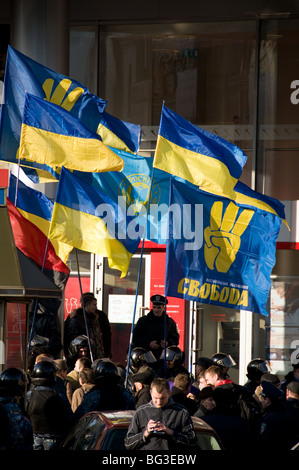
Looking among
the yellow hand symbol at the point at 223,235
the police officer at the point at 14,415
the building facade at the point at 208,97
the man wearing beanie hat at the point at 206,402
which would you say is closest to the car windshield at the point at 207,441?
the police officer at the point at 14,415

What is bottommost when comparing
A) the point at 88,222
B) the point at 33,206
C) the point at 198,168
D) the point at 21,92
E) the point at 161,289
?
the point at 161,289

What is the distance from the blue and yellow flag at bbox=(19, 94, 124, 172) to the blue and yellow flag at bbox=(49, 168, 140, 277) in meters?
0.26

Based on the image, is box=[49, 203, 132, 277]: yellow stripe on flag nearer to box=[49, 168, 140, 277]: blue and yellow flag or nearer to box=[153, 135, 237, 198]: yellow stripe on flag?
box=[49, 168, 140, 277]: blue and yellow flag

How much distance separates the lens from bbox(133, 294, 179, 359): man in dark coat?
44.5 feet

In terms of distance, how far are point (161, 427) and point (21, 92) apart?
6282 mm

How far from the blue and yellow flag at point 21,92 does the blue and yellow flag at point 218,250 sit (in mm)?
2028

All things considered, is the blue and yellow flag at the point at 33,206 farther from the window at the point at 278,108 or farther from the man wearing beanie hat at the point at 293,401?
the window at the point at 278,108

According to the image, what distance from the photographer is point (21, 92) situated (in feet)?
39.0

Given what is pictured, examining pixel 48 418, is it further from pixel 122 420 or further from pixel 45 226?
pixel 45 226

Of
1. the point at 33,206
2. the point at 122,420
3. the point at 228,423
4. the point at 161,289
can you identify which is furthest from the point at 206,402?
the point at 161,289

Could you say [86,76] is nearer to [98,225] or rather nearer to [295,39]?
[295,39]

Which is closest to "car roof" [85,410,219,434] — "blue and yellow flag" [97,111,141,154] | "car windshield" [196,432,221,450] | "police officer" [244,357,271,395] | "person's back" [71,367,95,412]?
"car windshield" [196,432,221,450]

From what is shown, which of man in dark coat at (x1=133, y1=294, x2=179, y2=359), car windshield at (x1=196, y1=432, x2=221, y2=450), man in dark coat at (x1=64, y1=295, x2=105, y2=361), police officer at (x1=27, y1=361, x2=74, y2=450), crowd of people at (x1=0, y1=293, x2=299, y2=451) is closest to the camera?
crowd of people at (x1=0, y1=293, x2=299, y2=451)

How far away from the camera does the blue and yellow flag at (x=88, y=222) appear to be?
11.0 m
